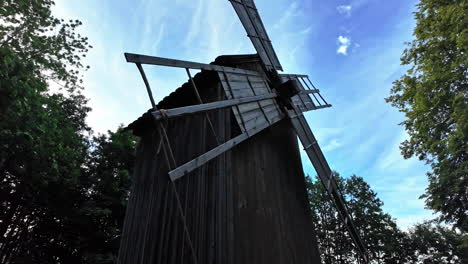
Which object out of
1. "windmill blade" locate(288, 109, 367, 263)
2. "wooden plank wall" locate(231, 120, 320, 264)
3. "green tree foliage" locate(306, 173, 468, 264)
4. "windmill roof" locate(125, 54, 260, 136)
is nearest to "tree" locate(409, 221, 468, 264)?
"green tree foliage" locate(306, 173, 468, 264)

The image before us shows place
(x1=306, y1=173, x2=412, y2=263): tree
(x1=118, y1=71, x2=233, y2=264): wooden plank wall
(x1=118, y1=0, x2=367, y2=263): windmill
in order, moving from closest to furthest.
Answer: (x1=118, y1=0, x2=367, y2=263): windmill, (x1=118, y1=71, x2=233, y2=264): wooden plank wall, (x1=306, y1=173, x2=412, y2=263): tree

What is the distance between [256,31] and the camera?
22.9ft

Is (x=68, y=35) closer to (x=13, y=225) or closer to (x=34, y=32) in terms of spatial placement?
(x=34, y=32)

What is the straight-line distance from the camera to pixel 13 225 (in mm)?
12484

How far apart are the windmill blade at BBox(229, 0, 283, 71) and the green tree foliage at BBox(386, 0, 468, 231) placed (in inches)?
263

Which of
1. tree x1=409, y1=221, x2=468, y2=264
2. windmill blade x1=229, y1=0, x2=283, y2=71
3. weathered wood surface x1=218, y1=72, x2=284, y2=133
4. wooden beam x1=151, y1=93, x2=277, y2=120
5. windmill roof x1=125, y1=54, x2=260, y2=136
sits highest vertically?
windmill blade x1=229, y1=0, x2=283, y2=71

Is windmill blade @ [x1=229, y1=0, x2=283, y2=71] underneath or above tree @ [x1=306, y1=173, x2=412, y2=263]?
above

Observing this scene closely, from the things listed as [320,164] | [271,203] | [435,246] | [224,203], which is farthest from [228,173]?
[435,246]

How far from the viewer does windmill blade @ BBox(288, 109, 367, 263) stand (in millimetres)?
5977

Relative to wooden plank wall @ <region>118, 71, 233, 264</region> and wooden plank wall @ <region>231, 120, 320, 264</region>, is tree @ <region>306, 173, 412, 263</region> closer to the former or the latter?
wooden plank wall @ <region>231, 120, 320, 264</region>

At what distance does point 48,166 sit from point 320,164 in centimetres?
1234

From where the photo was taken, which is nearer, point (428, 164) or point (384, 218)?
point (428, 164)

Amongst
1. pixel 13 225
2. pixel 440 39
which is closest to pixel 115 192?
pixel 13 225

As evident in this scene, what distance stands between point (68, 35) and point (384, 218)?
28.1 meters
